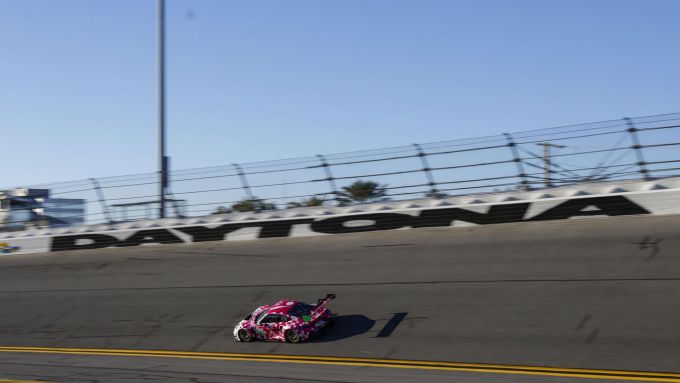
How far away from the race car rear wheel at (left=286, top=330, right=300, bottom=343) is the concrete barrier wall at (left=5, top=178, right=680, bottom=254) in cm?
663

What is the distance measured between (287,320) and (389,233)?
6.35 meters

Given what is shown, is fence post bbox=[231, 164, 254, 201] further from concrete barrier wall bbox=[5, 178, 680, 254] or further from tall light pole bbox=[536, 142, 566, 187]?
tall light pole bbox=[536, 142, 566, 187]

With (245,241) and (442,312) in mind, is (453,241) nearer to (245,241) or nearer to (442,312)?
(442,312)

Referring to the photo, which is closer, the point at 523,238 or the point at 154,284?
the point at 523,238

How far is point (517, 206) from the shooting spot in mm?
18234

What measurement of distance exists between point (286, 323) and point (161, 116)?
13875mm

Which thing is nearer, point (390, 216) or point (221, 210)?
point (390, 216)

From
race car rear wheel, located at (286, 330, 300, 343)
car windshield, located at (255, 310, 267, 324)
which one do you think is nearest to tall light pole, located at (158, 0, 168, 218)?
car windshield, located at (255, 310, 267, 324)

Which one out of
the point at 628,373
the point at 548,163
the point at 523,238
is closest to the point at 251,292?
the point at 523,238

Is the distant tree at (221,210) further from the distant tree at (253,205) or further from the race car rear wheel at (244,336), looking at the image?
the race car rear wheel at (244,336)

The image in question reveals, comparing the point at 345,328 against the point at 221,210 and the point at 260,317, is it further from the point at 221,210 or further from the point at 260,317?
the point at 221,210

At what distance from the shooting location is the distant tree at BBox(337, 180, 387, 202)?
20766 mm

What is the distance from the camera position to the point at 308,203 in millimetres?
22109

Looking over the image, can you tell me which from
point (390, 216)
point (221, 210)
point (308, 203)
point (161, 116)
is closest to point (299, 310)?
point (390, 216)
